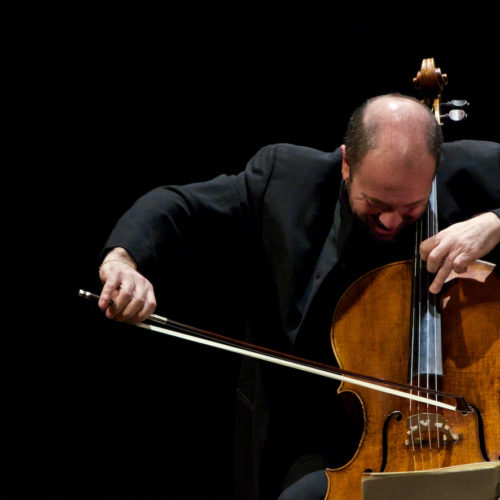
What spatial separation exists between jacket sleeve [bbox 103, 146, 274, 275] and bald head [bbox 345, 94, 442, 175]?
268 millimetres

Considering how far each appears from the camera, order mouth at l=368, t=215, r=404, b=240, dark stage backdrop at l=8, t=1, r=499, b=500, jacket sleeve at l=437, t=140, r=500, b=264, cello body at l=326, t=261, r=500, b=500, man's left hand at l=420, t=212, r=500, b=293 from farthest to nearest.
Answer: dark stage backdrop at l=8, t=1, r=499, b=500 → jacket sleeve at l=437, t=140, r=500, b=264 → mouth at l=368, t=215, r=404, b=240 → man's left hand at l=420, t=212, r=500, b=293 → cello body at l=326, t=261, r=500, b=500

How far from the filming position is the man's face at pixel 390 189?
1.54 m

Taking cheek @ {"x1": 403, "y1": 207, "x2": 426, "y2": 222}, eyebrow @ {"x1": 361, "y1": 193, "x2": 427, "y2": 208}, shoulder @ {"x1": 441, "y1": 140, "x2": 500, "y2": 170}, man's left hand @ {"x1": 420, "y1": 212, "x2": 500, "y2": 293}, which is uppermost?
shoulder @ {"x1": 441, "y1": 140, "x2": 500, "y2": 170}

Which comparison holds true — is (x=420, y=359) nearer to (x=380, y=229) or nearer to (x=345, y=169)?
(x=380, y=229)

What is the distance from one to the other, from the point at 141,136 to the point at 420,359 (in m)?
1.22

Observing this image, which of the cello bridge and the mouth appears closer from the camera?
the cello bridge

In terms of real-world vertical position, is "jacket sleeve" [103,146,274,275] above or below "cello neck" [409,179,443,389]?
above

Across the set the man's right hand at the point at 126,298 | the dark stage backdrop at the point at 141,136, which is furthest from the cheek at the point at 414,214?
the dark stage backdrop at the point at 141,136

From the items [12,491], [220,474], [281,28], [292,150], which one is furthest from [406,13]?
[12,491]

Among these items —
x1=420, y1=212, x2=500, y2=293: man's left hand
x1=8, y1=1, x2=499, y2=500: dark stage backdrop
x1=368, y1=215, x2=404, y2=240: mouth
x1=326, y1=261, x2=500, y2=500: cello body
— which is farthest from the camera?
x1=8, y1=1, x2=499, y2=500: dark stage backdrop

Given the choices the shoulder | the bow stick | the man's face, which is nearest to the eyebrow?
the man's face

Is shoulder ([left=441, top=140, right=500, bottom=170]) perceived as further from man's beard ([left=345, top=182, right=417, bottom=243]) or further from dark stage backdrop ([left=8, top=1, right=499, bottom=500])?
dark stage backdrop ([left=8, top=1, right=499, bottom=500])

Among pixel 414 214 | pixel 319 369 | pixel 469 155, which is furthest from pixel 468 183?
pixel 319 369

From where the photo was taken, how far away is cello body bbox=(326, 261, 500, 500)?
4.51 feet
